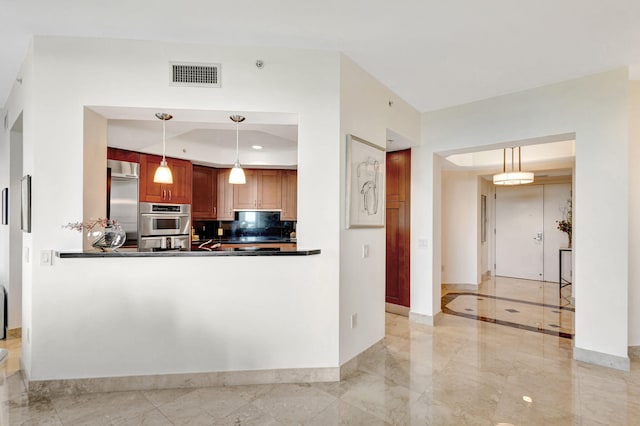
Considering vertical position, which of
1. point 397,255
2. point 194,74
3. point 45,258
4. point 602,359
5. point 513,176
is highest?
point 194,74

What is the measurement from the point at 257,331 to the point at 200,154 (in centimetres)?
374

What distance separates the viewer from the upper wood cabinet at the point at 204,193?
5655mm

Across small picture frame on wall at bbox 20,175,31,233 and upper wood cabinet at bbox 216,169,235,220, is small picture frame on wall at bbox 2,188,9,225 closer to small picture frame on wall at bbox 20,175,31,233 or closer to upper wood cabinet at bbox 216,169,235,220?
small picture frame on wall at bbox 20,175,31,233

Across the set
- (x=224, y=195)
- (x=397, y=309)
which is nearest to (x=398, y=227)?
(x=397, y=309)

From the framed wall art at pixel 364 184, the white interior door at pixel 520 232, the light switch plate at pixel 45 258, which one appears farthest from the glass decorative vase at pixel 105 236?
the white interior door at pixel 520 232

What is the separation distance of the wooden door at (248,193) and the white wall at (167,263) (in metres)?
3.49

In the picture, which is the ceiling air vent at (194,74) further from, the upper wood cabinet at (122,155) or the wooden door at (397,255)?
the wooden door at (397,255)

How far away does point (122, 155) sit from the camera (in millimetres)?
4363

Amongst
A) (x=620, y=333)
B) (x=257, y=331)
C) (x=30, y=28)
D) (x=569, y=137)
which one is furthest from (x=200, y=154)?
(x=620, y=333)

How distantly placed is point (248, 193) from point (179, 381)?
13.2 feet

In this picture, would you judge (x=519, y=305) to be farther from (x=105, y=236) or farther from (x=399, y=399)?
(x=105, y=236)

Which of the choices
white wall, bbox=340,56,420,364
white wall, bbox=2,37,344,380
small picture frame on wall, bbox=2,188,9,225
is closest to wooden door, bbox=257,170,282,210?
white wall, bbox=340,56,420,364

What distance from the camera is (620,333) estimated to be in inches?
110

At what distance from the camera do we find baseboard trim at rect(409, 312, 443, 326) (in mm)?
3988
